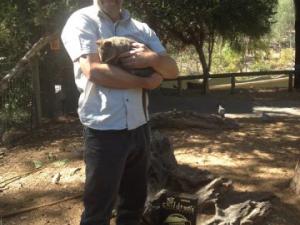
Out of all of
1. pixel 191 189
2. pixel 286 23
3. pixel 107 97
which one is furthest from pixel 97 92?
pixel 286 23

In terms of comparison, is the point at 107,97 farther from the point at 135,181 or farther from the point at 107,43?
the point at 135,181

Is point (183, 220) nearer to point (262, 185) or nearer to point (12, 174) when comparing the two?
point (262, 185)

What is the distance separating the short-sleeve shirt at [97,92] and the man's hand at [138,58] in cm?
14

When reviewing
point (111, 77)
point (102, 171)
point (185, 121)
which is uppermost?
point (111, 77)

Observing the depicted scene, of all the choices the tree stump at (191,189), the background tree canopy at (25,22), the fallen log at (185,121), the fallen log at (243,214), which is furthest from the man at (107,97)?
the background tree canopy at (25,22)

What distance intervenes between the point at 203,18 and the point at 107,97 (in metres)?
13.1

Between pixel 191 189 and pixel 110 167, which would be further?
pixel 191 189

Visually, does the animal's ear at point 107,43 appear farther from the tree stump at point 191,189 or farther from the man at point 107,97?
the tree stump at point 191,189

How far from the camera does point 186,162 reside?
540 centimetres

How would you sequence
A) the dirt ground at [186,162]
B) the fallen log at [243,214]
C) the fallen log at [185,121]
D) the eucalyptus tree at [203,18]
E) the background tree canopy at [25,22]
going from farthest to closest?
1. the eucalyptus tree at [203,18]
2. the background tree canopy at [25,22]
3. the fallen log at [185,121]
4. the dirt ground at [186,162]
5. the fallen log at [243,214]

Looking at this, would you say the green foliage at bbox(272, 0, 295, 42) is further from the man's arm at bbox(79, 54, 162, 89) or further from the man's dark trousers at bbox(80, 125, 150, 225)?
the man's arm at bbox(79, 54, 162, 89)

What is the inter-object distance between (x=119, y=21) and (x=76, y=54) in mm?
338

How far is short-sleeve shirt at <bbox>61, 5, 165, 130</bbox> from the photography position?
2.82 m

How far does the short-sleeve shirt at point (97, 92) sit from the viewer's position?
282 cm
